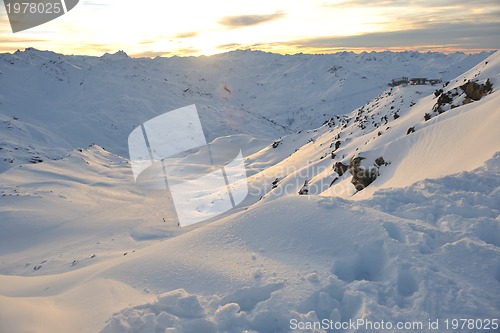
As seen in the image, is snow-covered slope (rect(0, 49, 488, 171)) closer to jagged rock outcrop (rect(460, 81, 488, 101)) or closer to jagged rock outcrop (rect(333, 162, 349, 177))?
jagged rock outcrop (rect(333, 162, 349, 177))

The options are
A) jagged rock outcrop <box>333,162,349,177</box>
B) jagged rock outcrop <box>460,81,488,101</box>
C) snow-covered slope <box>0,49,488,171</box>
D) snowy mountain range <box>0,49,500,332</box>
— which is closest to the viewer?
snowy mountain range <box>0,49,500,332</box>

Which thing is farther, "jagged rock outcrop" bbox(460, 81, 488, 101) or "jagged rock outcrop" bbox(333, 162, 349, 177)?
"jagged rock outcrop" bbox(333, 162, 349, 177)

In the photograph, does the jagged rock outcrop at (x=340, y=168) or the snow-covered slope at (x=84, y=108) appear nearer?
the jagged rock outcrop at (x=340, y=168)

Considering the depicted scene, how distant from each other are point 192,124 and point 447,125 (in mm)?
67954

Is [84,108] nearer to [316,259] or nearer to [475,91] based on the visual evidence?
[475,91]

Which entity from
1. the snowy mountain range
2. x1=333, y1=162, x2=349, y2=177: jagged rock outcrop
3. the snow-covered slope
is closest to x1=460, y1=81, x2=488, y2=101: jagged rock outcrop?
the snowy mountain range

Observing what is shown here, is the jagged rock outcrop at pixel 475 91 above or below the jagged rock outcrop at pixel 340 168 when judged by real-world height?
above

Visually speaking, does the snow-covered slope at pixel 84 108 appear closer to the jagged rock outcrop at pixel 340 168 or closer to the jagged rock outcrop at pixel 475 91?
Result: the jagged rock outcrop at pixel 340 168

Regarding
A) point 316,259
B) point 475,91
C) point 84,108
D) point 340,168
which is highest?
point 84,108

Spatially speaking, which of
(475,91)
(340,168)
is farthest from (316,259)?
(475,91)

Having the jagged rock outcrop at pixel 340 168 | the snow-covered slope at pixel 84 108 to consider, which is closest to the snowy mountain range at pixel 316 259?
A: the jagged rock outcrop at pixel 340 168

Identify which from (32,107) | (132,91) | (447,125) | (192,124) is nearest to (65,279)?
(447,125)

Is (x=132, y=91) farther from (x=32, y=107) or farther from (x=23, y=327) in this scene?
(x=23, y=327)

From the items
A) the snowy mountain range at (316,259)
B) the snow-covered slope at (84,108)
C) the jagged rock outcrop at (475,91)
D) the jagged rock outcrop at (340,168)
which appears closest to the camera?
the snowy mountain range at (316,259)
